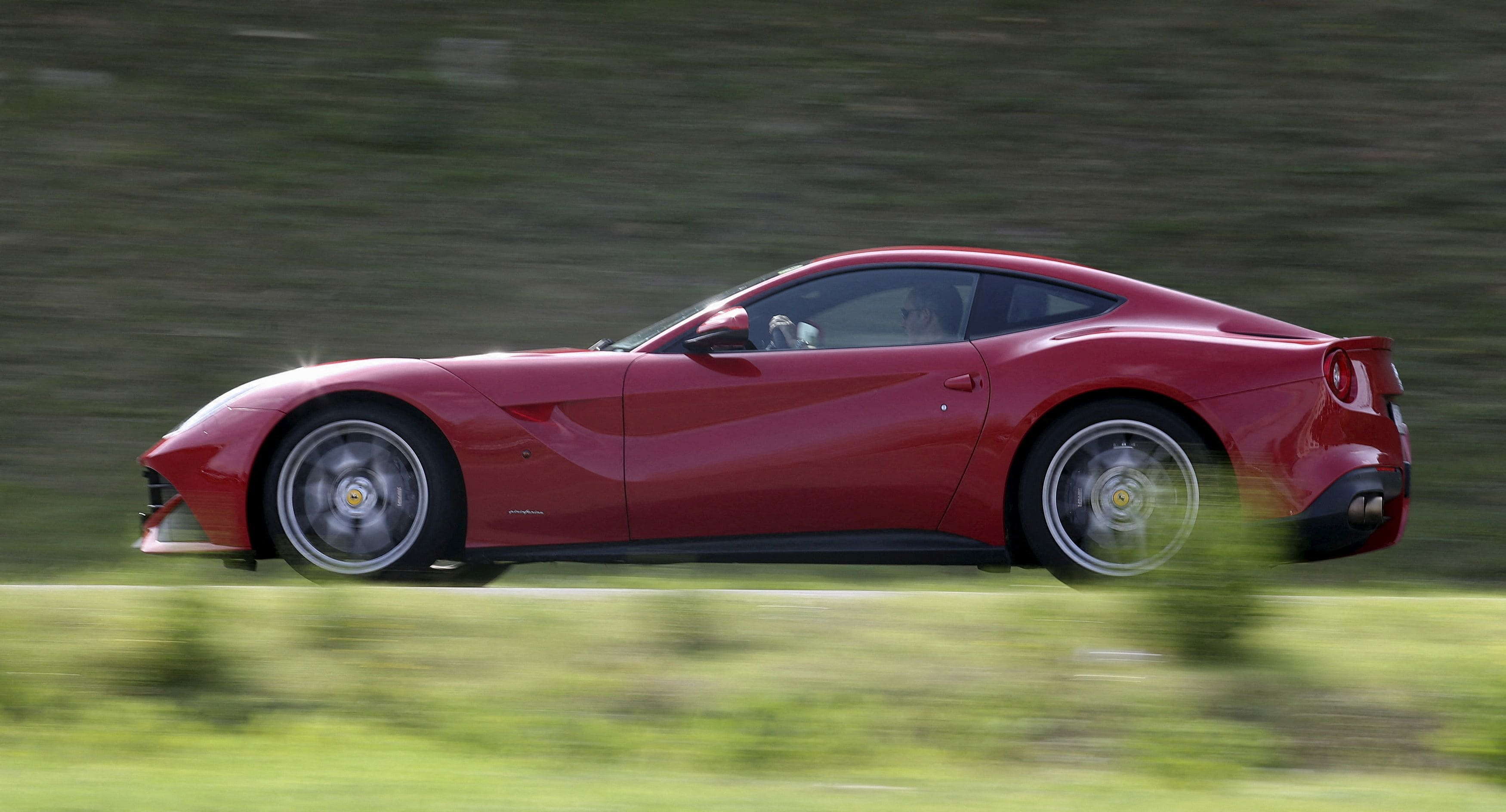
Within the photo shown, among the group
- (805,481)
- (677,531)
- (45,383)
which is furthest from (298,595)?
(45,383)

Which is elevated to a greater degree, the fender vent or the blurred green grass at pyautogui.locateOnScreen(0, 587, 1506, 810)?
the fender vent

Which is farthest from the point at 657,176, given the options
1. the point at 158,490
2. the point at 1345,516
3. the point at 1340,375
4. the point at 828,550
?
the point at 1345,516

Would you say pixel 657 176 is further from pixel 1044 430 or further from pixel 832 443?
pixel 1044 430

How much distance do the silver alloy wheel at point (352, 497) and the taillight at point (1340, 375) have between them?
316 cm

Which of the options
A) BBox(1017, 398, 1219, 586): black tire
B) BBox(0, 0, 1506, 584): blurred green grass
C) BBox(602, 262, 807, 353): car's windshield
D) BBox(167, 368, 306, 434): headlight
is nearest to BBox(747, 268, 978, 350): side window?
BBox(602, 262, 807, 353): car's windshield

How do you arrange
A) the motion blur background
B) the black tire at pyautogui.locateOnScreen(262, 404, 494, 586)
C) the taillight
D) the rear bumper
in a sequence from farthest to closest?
the black tire at pyautogui.locateOnScreen(262, 404, 494, 586) → the taillight → the rear bumper → the motion blur background

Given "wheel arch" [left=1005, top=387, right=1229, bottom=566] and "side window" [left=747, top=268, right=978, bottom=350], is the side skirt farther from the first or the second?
"side window" [left=747, top=268, right=978, bottom=350]

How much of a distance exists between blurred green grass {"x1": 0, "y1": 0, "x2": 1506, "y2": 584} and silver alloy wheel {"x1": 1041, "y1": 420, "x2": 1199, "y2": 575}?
8.63 feet

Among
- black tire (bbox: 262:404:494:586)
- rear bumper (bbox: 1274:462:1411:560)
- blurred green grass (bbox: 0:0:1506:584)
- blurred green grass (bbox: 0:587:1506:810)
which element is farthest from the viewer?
blurred green grass (bbox: 0:0:1506:584)

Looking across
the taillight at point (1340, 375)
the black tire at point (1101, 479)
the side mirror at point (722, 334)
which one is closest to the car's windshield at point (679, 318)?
the side mirror at point (722, 334)

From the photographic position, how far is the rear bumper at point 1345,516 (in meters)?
4.99

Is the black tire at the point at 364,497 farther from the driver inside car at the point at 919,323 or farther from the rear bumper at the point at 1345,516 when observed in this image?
the rear bumper at the point at 1345,516

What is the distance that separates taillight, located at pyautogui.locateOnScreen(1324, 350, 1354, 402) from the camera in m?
5.09

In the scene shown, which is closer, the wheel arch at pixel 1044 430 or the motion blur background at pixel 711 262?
the motion blur background at pixel 711 262
